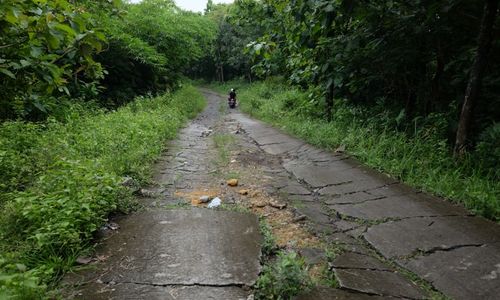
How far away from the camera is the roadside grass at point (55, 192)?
107 inches

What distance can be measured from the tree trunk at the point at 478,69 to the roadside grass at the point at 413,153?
292 millimetres

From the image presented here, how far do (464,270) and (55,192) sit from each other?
375 centimetres

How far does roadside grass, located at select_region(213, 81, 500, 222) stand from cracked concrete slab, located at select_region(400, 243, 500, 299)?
Result: 0.90m

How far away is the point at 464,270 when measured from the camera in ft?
9.64

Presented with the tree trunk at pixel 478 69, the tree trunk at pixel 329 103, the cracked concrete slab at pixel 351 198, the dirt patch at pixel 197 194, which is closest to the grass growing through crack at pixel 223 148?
the dirt patch at pixel 197 194

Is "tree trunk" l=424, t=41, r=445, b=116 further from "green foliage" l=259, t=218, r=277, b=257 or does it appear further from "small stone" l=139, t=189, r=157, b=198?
"small stone" l=139, t=189, r=157, b=198

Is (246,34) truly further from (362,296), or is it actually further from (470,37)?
(362,296)

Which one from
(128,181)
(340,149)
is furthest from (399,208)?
(128,181)

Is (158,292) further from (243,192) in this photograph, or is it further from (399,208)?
(399,208)

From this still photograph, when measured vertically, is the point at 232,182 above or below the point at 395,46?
below

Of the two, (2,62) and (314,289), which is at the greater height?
(2,62)

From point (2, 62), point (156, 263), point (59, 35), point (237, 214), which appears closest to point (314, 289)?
point (156, 263)

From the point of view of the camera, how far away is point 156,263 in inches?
117

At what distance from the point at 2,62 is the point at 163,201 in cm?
246
